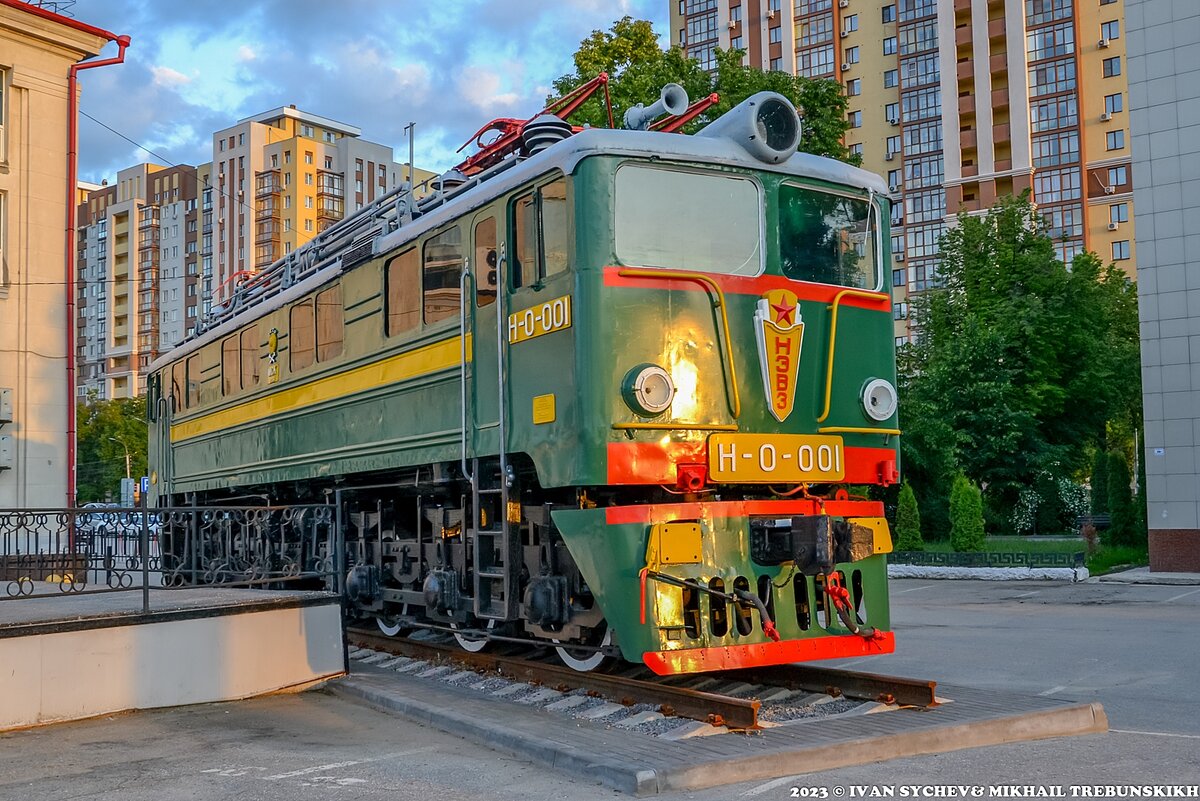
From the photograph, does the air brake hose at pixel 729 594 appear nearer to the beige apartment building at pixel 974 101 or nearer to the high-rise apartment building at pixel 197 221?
the beige apartment building at pixel 974 101

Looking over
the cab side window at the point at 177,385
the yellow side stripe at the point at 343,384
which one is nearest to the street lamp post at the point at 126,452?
the cab side window at the point at 177,385

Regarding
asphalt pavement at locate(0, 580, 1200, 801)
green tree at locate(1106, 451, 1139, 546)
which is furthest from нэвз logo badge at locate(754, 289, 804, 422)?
green tree at locate(1106, 451, 1139, 546)

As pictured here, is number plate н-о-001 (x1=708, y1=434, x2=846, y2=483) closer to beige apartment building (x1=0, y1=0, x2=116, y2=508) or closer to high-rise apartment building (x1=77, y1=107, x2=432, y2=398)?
beige apartment building (x1=0, y1=0, x2=116, y2=508)

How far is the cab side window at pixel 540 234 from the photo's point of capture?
830cm

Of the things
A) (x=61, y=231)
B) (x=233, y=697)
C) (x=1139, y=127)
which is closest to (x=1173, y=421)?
(x=1139, y=127)

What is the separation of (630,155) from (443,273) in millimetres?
2211

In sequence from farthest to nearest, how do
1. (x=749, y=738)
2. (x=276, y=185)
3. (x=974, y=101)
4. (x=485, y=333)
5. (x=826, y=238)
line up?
1. (x=276, y=185)
2. (x=974, y=101)
3. (x=485, y=333)
4. (x=826, y=238)
5. (x=749, y=738)

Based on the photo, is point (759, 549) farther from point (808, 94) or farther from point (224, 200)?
point (224, 200)

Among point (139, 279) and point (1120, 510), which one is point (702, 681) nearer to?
point (1120, 510)

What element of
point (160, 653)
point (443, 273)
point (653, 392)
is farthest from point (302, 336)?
point (653, 392)

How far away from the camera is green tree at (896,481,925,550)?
958 inches

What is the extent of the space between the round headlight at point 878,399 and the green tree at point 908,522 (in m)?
15.9

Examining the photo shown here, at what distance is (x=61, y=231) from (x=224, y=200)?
73583 mm

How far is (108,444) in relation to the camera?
219 feet
